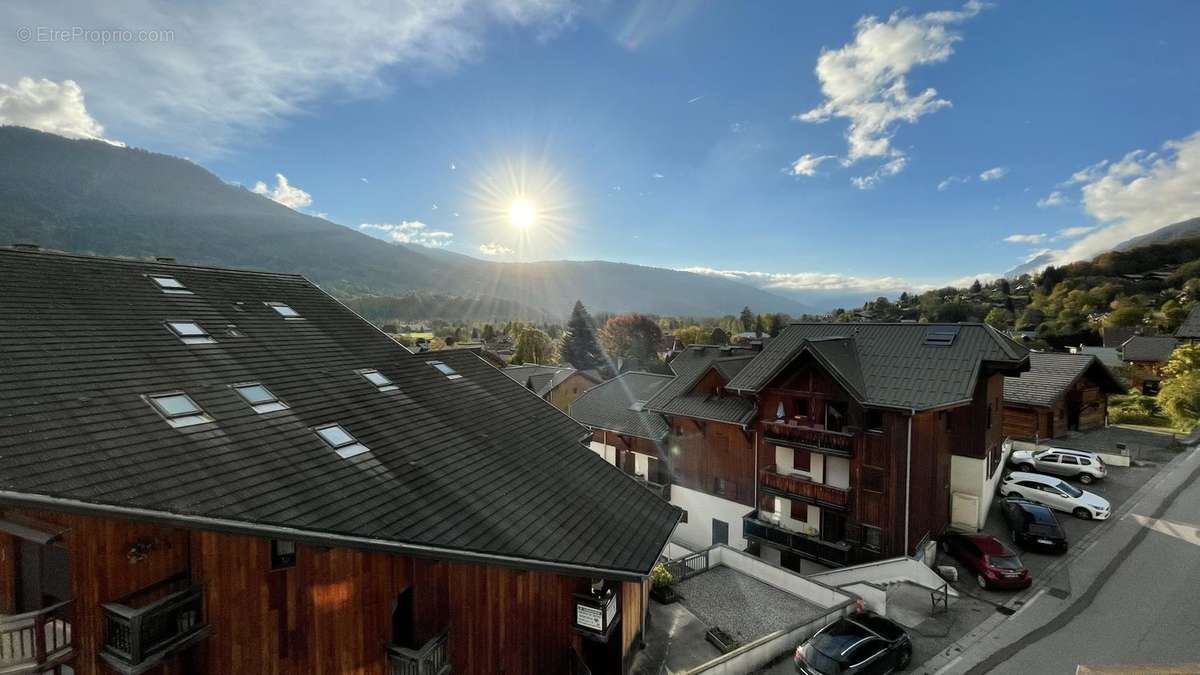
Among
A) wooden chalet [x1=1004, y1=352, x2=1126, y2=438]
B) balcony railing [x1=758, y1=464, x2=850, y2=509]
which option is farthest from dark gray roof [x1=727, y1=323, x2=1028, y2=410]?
wooden chalet [x1=1004, y1=352, x2=1126, y2=438]

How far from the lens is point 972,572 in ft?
55.8

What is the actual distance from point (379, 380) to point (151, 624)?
7238 mm

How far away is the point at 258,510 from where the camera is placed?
6379mm

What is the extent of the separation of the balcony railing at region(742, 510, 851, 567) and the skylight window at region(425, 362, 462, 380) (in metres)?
14.2

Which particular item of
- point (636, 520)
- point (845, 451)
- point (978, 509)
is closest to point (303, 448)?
point (636, 520)

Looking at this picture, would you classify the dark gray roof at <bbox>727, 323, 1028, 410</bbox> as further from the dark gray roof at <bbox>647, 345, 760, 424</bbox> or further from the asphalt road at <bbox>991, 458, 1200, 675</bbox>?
the asphalt road at <bbox>991, 458, 1200, 675</bbox>

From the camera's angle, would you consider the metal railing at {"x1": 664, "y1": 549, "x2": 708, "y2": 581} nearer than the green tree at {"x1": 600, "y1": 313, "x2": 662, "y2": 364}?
Yes

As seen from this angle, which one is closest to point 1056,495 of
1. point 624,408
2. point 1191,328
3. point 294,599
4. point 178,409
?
point 624,408

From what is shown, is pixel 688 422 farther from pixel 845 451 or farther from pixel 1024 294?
pixel 1024 294

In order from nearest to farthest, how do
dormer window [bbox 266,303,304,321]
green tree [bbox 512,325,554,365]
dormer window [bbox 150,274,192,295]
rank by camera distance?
dormer window [bbox 150,274,192,295] → dormer window [bbox 266,303,304,321] → green tree [bbox 512,325,554,365]

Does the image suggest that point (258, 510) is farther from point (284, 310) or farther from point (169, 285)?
point (284, 310)

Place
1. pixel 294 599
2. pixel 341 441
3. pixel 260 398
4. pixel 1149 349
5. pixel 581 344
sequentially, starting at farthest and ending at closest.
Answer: pixel 581 344 < pixel 1149 349 < pixel 260 398 < pixel 341 441 < pixel 294 599

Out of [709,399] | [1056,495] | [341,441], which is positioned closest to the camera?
[341,441]

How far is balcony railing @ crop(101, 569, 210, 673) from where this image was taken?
5758 mm
